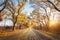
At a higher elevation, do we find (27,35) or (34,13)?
(34,13)

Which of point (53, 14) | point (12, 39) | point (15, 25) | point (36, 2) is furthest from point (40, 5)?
point (12, 39)

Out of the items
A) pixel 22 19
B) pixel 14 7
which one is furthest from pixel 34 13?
pixel 14 7

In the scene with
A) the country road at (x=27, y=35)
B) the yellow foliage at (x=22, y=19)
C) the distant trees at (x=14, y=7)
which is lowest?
the country road at (x=27, y=35)

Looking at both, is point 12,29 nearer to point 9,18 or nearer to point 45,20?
point 9,18

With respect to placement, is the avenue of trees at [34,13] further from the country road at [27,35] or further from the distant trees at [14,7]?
the country road at [27,35]

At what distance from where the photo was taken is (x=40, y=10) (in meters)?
3.56

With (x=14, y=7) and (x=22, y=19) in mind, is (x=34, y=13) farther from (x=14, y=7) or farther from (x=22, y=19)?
(x=14, y=7)

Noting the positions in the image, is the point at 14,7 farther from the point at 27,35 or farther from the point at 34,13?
the point at 27,35

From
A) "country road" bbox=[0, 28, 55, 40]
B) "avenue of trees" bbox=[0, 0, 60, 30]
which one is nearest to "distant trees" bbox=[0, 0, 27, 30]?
"avenue of trees" bbox=[0, 0, 60, 30]

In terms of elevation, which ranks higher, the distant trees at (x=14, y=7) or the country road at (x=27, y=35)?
the distant trees at (x=14, y=7)

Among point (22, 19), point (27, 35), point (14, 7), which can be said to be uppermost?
point (14, 7)

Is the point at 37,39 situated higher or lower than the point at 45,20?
lower

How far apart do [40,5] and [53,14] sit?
1.08 ft

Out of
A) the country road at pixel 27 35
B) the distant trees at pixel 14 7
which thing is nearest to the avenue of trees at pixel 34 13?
the distant trees at pixel 14 7
